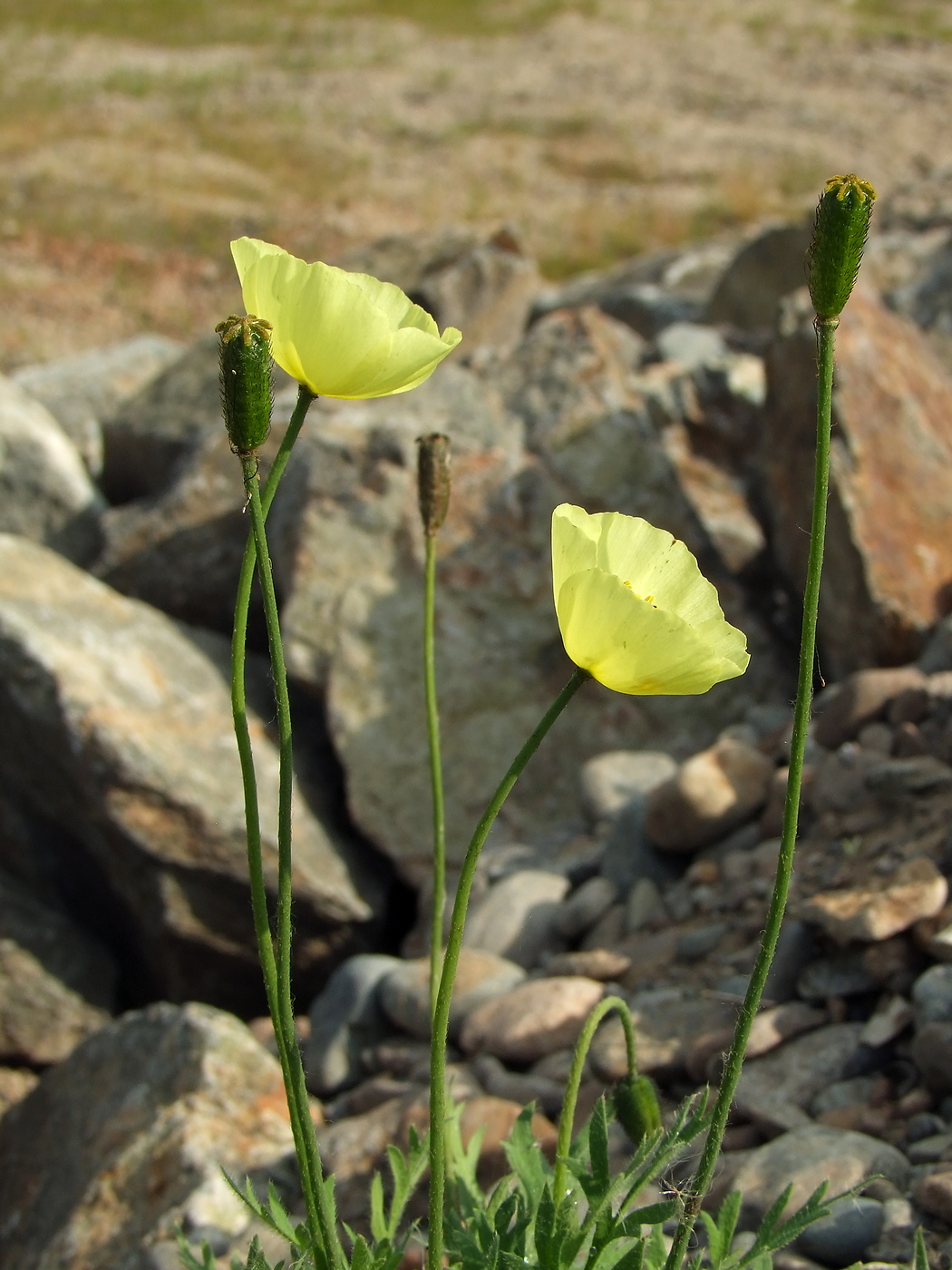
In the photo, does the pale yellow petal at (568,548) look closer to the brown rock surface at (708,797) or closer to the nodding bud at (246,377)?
the nodding bud at (246,377)

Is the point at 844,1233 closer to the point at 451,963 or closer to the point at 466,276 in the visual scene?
the point at 451,963

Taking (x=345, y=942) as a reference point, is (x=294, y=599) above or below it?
above

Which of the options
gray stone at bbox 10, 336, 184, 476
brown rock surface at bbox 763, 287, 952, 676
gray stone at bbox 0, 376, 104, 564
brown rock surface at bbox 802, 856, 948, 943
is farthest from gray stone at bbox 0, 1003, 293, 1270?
gray stone at bbox 10, 336, 184, 476

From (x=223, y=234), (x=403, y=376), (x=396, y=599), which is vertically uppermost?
(x=403, y=376)

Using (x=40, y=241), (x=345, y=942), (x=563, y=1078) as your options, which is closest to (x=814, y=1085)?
(x=563, y=1078)

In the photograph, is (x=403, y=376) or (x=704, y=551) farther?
(x=704, y=551)

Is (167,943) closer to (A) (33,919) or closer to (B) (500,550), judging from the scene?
(A) (33,919)

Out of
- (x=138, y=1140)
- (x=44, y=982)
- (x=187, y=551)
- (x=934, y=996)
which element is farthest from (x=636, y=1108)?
(x=187, y=551)
